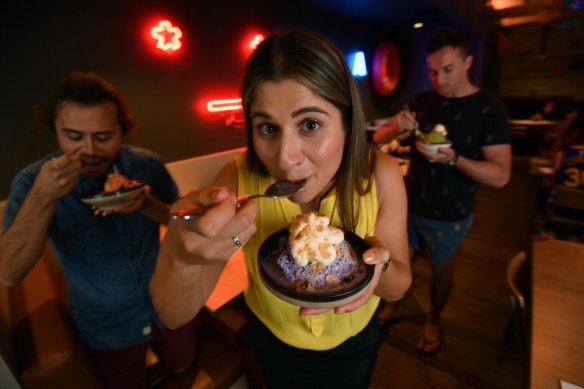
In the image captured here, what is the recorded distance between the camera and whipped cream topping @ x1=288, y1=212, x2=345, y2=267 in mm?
888

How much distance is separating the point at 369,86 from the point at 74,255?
715 centimetres

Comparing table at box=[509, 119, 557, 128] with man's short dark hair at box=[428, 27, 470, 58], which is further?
table at box=[509, 119, 557, 128]

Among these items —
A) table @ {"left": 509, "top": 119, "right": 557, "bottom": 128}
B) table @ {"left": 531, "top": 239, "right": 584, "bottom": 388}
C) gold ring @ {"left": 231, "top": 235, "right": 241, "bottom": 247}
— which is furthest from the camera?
table @ {"left": 509, "top": 119, "right": 557, "bottom": 128}

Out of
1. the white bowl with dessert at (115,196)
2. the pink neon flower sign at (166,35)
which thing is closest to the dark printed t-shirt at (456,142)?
the white bowl with dessert at (115,196)

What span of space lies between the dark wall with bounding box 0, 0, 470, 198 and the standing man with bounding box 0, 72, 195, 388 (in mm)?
789

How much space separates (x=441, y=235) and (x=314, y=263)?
1.74 meters

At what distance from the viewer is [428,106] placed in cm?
233

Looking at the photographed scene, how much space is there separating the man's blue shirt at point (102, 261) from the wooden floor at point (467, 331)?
1879 millimetres

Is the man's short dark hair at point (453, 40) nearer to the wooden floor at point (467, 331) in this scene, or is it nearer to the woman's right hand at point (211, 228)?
the wooden floor at point (467, 331)

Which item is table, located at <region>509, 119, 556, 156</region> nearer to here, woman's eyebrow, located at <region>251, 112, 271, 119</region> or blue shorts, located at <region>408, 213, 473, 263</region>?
blue shorts, located at <region>408, 213, 473, 263</region>

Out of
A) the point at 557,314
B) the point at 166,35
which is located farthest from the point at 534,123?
the point at 166,35

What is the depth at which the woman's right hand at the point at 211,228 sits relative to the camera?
26.5 inches

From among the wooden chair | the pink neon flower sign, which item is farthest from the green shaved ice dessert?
the pink neon flower sign

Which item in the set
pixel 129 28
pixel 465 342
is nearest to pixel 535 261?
pixel 465 342
